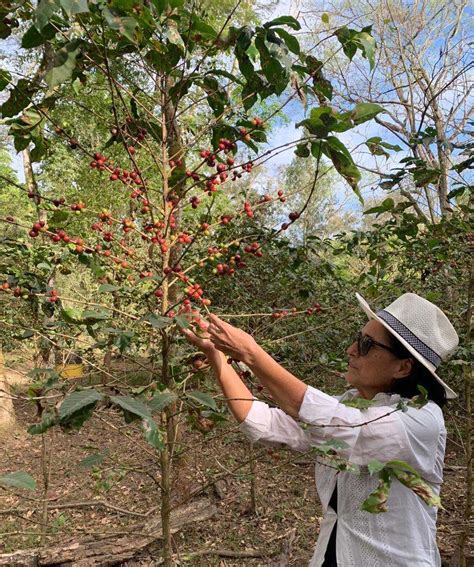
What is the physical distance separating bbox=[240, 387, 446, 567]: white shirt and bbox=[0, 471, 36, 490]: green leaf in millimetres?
644

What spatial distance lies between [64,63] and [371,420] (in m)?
1.19

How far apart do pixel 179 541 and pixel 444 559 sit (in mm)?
2149

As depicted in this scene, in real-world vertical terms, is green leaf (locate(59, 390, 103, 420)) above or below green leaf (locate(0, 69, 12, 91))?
below

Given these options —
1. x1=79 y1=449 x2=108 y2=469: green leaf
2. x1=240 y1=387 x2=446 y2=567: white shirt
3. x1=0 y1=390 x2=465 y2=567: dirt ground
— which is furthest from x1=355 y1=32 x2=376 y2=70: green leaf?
x1=0 y1=390 x2=465 y2=567: dirt ground

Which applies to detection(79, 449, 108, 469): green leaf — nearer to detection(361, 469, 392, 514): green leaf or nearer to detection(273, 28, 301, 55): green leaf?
detection(361, 469, 392, 514): green leaf

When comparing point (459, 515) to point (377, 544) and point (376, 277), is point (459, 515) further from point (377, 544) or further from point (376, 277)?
point (377, 544)

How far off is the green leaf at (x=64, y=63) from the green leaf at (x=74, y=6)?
27 centimetres

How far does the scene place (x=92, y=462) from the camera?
1.05m

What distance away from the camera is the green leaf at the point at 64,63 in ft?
3.70

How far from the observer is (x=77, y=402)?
79 cm

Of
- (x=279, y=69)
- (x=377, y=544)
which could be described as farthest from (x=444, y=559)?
(x=279, y=69)

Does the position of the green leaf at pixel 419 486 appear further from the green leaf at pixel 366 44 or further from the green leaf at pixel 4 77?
the green leaf at pixel 4 77

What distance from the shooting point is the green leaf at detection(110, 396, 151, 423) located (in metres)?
0.79

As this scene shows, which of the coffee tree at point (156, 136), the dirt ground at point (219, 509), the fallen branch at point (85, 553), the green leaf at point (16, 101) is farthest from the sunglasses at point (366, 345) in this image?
the fallen branch at point (85, 553)
